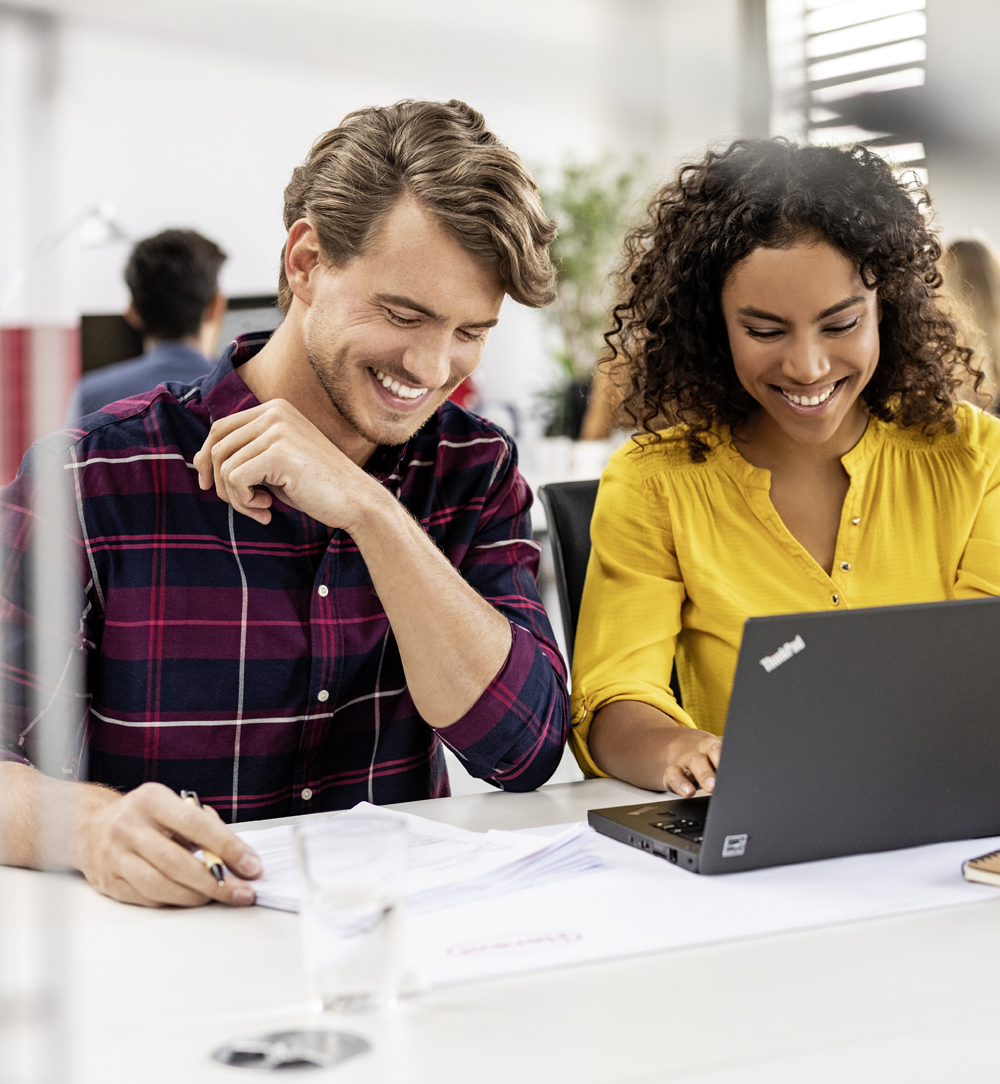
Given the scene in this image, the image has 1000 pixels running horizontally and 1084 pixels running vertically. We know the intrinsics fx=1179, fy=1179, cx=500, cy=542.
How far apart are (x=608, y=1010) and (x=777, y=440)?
39.3 inches

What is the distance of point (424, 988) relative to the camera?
2.09 feet

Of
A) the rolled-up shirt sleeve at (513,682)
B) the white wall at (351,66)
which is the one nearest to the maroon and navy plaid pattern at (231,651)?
the rolled-up shirt sleeve at (513,682)

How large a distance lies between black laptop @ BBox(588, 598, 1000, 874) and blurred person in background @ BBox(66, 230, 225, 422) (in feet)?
7.87

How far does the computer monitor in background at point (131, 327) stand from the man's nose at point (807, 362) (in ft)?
6.33

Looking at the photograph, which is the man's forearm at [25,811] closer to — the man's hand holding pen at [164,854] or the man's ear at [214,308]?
the man's hand holding pen at [164,854]

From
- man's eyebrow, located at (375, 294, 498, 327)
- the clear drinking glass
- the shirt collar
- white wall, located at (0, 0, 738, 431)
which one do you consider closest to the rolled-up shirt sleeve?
the shirt collar

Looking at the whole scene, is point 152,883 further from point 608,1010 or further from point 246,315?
point 246,315

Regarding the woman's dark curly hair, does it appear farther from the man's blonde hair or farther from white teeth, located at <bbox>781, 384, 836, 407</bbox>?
the man's blonde hair

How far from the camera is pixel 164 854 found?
771 mm

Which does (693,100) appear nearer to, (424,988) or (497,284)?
(424,988)

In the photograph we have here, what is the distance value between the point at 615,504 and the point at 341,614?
0.39 metres

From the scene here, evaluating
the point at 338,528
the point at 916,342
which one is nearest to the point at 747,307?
the point at 916,342

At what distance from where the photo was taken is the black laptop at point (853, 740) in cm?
78

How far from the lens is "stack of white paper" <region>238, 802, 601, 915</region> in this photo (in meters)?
0.78
